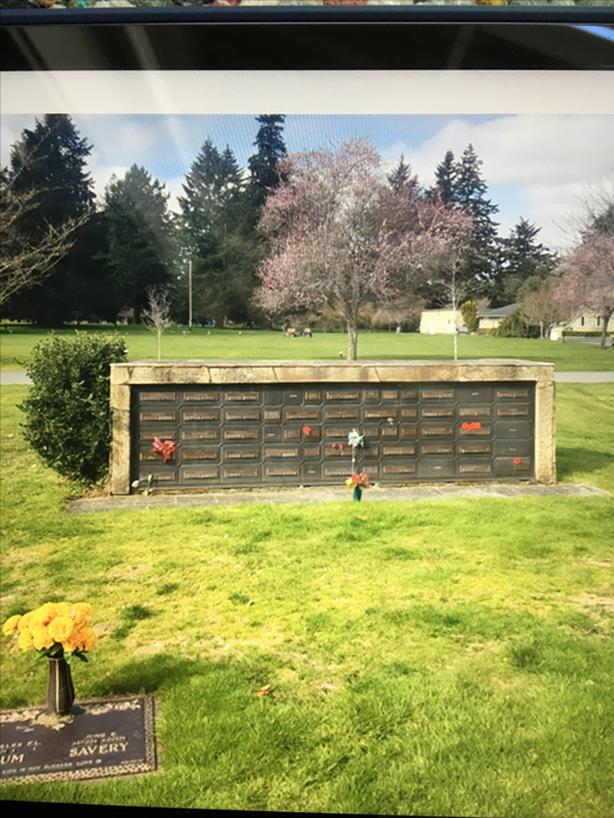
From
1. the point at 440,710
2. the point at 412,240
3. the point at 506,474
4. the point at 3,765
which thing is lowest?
the point at 3,765

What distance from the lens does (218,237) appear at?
4.03ft

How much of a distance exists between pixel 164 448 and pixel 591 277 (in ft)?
2.64

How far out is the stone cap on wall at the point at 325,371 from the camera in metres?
1.21

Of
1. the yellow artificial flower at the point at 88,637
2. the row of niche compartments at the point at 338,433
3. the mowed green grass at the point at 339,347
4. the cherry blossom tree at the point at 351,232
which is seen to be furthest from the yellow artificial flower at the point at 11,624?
the cherry blossom tree at the point at 351,232

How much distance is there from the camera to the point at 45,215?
1261mm

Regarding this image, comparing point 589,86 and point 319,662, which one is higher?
point 589,86

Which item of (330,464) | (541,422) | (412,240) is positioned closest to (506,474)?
(541,422)

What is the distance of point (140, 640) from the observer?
118 centimetres

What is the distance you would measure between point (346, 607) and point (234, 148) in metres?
0.81

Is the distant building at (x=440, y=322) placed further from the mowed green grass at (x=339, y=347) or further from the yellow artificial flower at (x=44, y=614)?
the yellow artificial flower at (x=44, y=614)

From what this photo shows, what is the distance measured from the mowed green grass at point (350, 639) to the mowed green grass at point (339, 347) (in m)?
0.07

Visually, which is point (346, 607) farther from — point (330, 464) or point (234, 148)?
point (234, 148)

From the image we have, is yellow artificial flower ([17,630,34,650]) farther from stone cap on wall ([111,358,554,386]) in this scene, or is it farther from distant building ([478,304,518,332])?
distant building ([478,304,518,332])

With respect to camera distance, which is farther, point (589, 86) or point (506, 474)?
point (506, 474)
